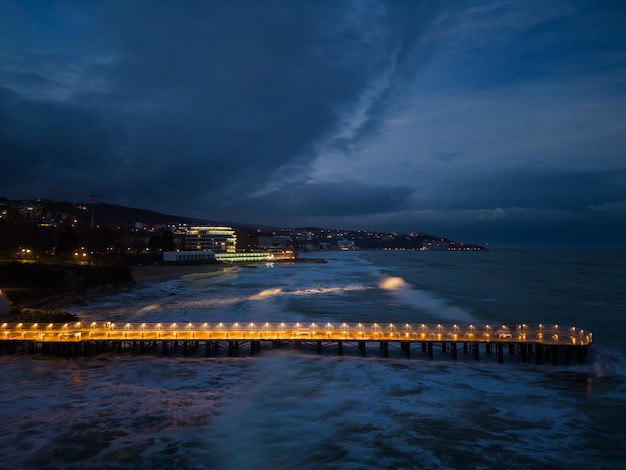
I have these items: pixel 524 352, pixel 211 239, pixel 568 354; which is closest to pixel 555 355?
pixel 568 354

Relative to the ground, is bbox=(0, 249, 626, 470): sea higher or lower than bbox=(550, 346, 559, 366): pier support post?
lower

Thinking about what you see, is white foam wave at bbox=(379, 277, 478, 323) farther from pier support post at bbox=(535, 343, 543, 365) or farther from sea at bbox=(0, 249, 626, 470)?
pier support post at bbox=(535, 343, 543, 365)

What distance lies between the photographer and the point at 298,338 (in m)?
30.2

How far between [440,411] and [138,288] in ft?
209

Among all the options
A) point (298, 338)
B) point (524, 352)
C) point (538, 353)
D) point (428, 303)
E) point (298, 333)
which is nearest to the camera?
point (538, 353)

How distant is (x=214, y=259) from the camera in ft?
504

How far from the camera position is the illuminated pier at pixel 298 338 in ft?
94.1

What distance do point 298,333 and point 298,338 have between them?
0.46 m

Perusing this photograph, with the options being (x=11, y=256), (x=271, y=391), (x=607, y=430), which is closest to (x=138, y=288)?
(x=11, y=256)

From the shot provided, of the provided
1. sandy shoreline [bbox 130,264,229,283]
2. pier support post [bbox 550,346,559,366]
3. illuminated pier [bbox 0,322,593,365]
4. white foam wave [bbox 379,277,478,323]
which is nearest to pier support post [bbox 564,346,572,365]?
illuminated pier [bbox 0,322,593,365]

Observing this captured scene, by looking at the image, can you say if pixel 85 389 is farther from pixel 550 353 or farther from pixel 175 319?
pixel 550 353

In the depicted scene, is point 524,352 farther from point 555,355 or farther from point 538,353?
point 555,355

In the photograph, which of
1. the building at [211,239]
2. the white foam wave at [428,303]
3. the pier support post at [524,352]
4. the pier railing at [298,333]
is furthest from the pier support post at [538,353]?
the building at [211,239]

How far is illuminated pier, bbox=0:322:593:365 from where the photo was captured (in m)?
28.7
